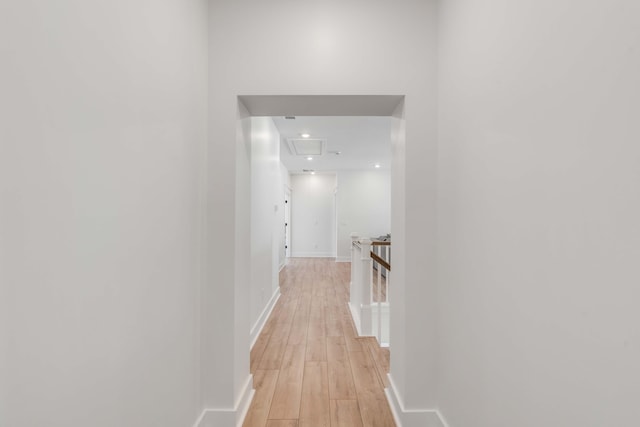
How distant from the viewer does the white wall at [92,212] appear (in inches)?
27.4

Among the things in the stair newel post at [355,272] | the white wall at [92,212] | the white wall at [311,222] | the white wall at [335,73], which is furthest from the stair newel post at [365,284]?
the white wall at [311,222]

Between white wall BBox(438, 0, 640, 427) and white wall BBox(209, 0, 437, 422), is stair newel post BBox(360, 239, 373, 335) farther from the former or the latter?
white wall BBox(438, 0, 640, 427)

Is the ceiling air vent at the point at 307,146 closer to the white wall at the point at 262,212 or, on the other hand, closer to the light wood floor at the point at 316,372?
the white wall at the point at 262,212

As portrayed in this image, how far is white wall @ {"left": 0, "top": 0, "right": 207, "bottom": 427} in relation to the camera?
2.28 feet

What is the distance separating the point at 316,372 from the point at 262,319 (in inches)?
48.8

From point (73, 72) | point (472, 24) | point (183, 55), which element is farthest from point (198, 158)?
point (472, 24)

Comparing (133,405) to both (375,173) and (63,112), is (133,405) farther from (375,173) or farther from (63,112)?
(375,173)

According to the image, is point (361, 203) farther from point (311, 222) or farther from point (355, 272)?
point (355, 272)

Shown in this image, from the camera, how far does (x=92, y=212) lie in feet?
2.97

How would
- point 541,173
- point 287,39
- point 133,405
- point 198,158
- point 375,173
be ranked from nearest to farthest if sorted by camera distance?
point 541,173
point 133,405
point 198,158
point 287,39
point 375,173

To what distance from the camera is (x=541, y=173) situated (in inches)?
38.0

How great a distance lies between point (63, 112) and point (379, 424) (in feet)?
7.35

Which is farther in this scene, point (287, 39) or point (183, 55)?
point (287, 39)

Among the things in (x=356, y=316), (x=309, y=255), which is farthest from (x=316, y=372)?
(x=309, y=255)
